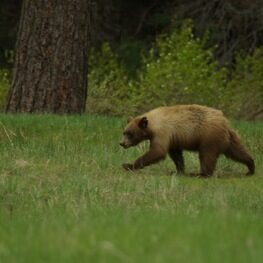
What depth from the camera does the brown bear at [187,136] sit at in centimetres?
1098

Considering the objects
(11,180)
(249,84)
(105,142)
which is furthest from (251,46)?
(11,180)

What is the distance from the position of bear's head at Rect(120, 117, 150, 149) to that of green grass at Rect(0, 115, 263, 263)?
1.12ft

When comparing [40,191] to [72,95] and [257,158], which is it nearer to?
[257,158]

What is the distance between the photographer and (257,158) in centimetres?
1312

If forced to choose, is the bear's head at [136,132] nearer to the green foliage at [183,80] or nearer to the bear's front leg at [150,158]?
the bear's front leg at [150,158]

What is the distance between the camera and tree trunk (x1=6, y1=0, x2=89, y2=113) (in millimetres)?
16562

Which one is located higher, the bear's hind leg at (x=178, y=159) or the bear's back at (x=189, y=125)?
the bear's back at (x=189, y=125)

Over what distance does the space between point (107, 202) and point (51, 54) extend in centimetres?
843

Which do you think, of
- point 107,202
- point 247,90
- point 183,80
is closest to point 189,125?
point 107,202

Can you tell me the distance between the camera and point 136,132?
11500 mm

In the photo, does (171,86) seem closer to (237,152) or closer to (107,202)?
(237,152)

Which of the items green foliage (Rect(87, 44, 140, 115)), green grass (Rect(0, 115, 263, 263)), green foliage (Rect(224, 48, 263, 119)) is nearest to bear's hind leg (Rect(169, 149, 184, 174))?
green grass (Rect(0, 115, 263, 263))

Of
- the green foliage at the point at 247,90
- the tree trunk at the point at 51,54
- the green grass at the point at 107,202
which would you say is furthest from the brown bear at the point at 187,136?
the green foliage at the point at 247,90

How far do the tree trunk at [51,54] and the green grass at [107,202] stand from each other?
1354 millimetres
